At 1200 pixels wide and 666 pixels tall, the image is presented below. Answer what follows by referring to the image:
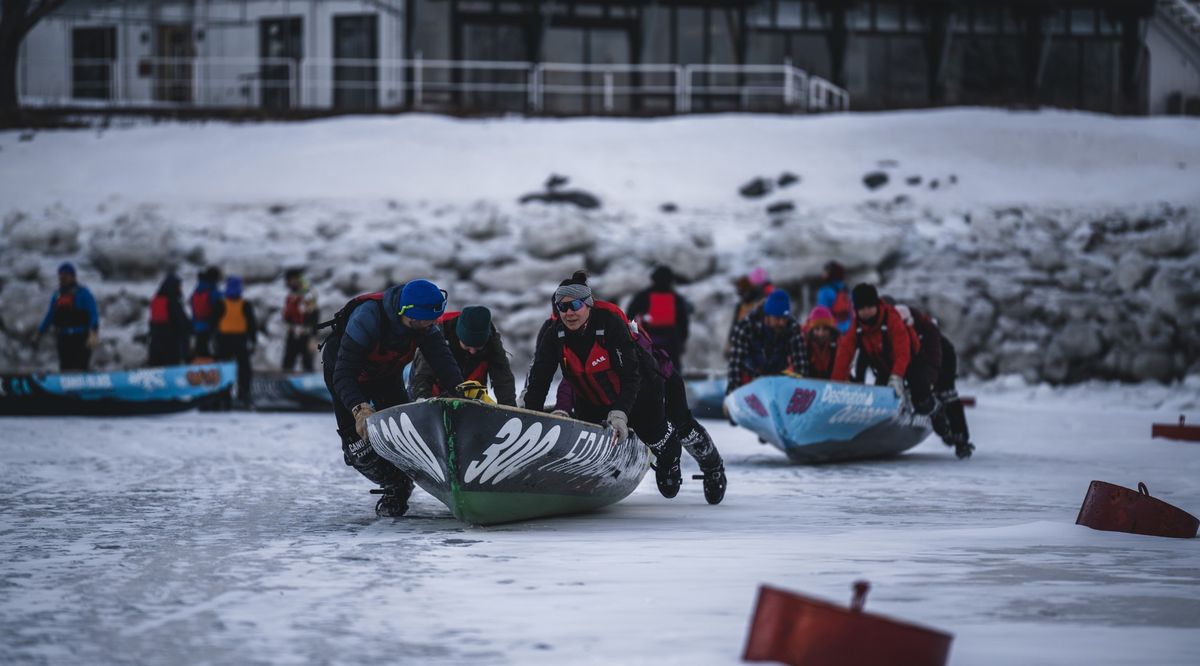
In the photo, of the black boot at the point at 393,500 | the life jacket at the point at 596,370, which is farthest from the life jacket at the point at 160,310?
the life jacket at the point at 596,370

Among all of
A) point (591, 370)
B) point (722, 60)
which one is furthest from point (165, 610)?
point (722, 60)

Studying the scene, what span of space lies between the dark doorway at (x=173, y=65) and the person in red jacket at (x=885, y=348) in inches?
992

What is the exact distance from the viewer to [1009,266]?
24.0m

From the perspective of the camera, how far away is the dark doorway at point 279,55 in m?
34.0

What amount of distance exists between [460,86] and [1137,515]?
983 inches

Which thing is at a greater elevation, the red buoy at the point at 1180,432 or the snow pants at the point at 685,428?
the snow pants at the point at 685,428

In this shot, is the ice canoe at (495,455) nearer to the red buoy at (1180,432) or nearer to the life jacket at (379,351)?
the life jacket at (379,351)

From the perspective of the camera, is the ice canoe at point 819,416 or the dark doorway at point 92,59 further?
the dark doorway at point 92,59

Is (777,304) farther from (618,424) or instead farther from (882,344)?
(618,424)

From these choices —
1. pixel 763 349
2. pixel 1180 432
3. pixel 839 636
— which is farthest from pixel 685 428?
pixel 1180 432

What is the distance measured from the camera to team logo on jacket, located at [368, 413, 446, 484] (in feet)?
27.2

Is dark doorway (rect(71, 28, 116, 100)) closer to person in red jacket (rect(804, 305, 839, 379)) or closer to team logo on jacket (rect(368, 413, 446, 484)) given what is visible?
person in red jacket (rect(804, 305, 839, 379))

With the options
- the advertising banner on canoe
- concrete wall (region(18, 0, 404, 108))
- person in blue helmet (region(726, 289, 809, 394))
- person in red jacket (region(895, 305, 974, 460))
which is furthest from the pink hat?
concrete wall (region(18, 0, 404, 108))

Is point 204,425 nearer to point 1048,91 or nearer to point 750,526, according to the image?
point 750,526
